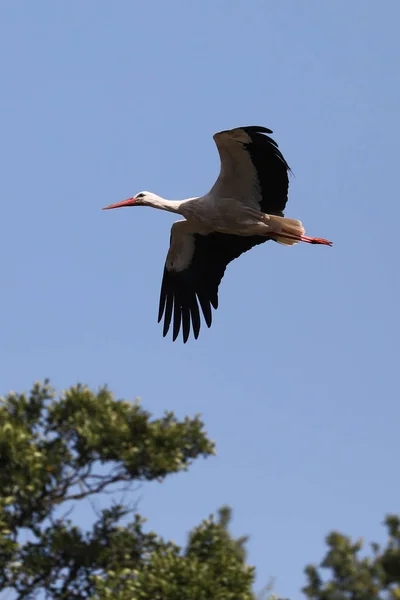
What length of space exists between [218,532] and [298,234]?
140 inches

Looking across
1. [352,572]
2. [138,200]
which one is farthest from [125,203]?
[352,572]

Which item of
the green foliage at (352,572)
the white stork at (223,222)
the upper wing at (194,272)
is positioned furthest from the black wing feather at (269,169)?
the green foliage at (352,572)

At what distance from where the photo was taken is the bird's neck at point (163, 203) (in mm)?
13188

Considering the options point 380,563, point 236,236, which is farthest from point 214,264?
point 380,563

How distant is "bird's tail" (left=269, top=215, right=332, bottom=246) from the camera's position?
42.5ft

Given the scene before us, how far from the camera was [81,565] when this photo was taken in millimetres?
10695

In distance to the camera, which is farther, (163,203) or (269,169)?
(163,203)

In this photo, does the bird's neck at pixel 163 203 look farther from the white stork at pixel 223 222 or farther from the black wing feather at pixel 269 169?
the black wing feather at pixel 269 169

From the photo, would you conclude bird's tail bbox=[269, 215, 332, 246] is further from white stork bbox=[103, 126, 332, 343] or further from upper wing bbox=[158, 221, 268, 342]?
upper wing bbox=[158, 221, 268, 342]

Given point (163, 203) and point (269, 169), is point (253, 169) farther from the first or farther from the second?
point (163, 203)

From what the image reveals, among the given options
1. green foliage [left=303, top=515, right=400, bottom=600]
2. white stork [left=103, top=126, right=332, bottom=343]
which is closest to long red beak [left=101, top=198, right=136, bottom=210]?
white stork [left=103, top=126, right=332, bottom=343]

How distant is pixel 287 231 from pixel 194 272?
1.35m

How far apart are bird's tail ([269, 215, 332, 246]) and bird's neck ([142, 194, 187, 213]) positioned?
3.03 ft

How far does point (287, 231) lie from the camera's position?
13094 millimetres
